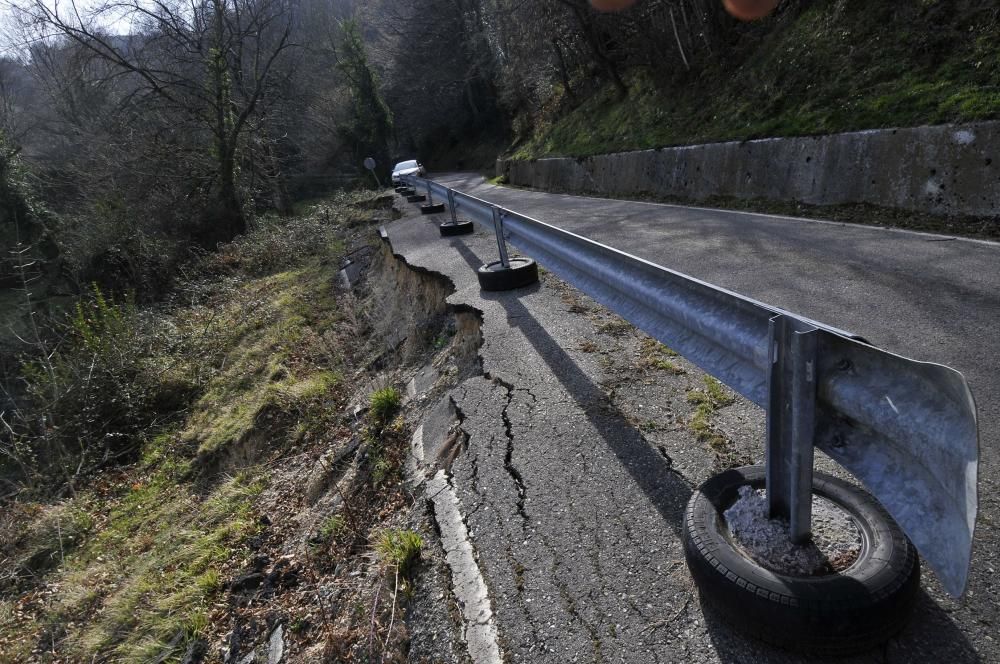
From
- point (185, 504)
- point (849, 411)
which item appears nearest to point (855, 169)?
point (849, 411)

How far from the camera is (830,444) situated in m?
1.51

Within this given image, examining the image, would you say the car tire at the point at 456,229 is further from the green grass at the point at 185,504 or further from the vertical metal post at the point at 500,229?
the vertical metal post at the point at 500,229

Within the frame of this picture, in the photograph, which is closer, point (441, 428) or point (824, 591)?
point (824, 591)

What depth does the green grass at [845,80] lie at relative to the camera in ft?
25.0

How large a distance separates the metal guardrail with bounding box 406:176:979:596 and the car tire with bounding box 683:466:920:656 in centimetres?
20

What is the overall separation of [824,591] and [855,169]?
8.24m

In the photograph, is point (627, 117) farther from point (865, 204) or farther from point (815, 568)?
point (815, 568)

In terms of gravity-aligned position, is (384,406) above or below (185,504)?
above

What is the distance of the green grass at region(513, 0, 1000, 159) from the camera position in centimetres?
761

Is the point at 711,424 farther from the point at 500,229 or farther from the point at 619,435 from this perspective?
Result: the point at 500,229

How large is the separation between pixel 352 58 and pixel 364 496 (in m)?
41.6

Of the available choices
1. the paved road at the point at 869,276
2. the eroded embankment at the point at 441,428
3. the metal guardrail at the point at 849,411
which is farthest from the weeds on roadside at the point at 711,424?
the eroded embankment at the point at 441,428

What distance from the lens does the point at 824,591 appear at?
154 centimetres

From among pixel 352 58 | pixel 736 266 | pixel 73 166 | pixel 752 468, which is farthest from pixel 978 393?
pixel 352 58
